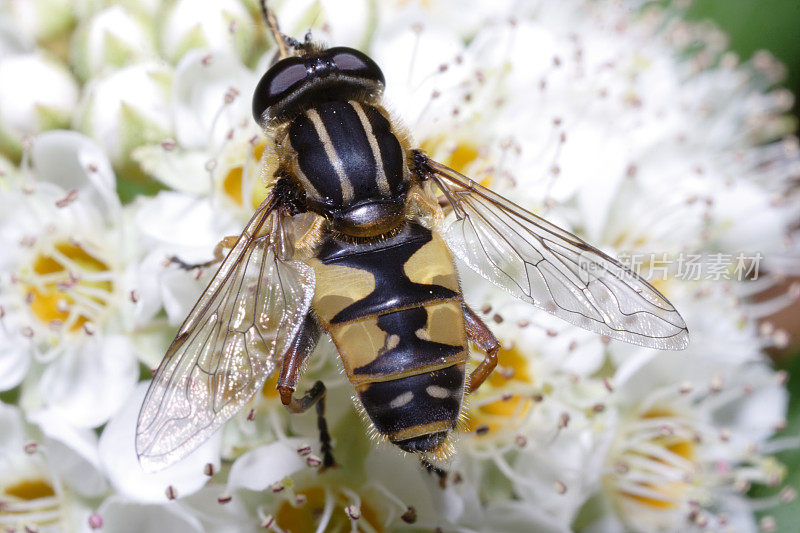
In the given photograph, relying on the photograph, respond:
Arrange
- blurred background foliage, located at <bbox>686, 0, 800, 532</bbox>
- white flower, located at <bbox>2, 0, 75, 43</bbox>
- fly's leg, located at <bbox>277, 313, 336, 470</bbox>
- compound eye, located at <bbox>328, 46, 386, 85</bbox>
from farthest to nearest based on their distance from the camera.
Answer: blurred background foliage, located at <bbox>686, 0, 800, 532</bbox>, white flower, located at <bbox>2, 0, 75, 43</bbox>, compound eye, located at <bbox>328, 46, 386, 85</bbox>, fly's leg, located at <bbox>277, 313, 336, 470</bbox>

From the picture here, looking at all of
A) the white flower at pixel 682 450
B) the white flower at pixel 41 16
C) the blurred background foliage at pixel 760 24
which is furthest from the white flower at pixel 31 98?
the blurred background foliage at pixel 760 24

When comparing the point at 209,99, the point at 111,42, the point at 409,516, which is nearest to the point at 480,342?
the point at 409,516

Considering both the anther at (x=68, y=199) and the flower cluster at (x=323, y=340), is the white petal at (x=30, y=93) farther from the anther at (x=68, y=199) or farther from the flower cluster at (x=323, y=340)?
the anther at (x=68, y=199)

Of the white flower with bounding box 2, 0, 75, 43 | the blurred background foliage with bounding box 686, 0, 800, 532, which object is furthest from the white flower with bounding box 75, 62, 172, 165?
the blurred background foliage with bounding box 686, 0, 800, 532

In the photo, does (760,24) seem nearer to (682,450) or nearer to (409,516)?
(682,450)

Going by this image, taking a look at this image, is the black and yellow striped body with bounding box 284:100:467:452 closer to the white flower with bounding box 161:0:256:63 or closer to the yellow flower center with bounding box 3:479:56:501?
the white flower with bounding box 161:0:256:63

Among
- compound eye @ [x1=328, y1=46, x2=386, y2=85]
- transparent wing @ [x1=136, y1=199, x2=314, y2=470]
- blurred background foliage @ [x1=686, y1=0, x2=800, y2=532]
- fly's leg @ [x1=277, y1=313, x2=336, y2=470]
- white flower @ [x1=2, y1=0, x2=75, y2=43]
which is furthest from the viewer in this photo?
blurred background foliage @ [x1=686, y1=0, x2=800, y2=532]

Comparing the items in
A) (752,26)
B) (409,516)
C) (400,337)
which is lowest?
(409,516)
